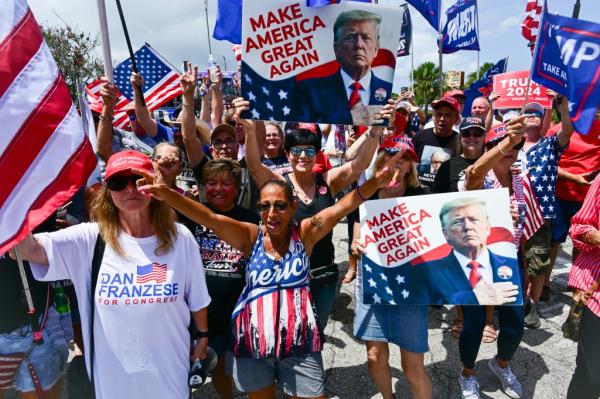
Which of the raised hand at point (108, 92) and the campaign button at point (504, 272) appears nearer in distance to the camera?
the campaign button at point (504, 272)

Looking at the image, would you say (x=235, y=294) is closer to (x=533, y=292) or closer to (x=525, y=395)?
(x=525, y=395)

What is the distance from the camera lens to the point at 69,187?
1.93 metres

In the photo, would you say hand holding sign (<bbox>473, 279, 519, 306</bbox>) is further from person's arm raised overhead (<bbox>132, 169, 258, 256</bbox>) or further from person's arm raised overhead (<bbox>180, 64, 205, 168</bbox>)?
person's arm raised overhead (<bbox>180, 64, 205, 168</bbox>)

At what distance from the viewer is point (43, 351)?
2.34 metres

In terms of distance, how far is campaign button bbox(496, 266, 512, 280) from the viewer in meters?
2.56

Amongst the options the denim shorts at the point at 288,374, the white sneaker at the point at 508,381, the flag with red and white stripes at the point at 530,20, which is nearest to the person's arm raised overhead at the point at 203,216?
the denim shorts at the point at 288,374

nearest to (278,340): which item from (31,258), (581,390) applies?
(31,258)

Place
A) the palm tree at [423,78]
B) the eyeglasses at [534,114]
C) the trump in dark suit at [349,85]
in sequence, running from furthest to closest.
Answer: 1. the palm tree at [423,78]
2. the eyeglasses at [534,114]
3. the trump in dark suit at [349,85]

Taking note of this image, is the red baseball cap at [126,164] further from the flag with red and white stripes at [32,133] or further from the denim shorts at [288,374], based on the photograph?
the denim shorts at [288,374]

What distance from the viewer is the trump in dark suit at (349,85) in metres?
2.78

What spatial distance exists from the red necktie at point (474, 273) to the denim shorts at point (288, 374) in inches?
43.0

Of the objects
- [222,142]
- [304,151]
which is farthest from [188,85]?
[304,151]

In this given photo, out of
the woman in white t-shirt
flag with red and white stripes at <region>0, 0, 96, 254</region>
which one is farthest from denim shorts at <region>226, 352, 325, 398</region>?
flag with red and white stripes at <region>0, 0, 96, 254</region>

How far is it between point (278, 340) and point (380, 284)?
2.67 ft
